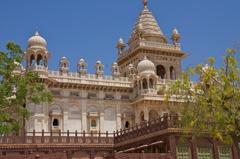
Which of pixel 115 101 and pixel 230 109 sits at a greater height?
pixel 115 101

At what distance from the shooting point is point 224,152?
33.2m

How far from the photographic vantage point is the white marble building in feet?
157

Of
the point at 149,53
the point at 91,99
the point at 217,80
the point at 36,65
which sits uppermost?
the point at 149,53

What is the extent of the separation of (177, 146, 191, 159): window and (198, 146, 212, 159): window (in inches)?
41.5

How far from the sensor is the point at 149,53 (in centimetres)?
5944

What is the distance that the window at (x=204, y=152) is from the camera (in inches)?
1257

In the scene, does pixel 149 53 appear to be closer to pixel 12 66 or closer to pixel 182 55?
pixel 182 55

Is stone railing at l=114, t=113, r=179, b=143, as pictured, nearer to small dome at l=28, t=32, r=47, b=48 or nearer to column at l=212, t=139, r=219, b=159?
column at l=212, t=139, r=219, b=159

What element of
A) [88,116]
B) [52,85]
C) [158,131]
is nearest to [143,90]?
[88,116]

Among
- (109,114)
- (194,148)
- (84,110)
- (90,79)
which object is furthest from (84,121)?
(194,148)

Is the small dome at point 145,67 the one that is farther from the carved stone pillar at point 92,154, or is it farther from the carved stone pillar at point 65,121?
the carved stone pillar at point 92,154

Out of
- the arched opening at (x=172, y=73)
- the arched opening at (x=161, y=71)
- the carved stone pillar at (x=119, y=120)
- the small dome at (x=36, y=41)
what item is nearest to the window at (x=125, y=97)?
the carved stone pillar at (x=119, y=120)

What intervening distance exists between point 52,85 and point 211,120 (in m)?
26.5

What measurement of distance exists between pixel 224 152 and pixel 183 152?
4092 millimetres
